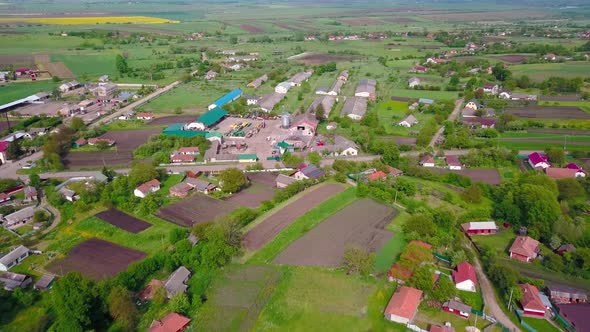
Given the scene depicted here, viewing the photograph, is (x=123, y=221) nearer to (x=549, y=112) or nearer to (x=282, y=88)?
(x=282, y=88)

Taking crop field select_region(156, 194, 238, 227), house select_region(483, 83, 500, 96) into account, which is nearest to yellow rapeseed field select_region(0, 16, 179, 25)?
house select_region(483, 83, 500, 96)

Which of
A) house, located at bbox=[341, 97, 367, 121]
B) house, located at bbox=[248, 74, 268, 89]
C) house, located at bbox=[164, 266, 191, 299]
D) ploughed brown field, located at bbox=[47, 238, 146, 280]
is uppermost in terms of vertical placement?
house, located at bbox=[341, 97, 367, 121]

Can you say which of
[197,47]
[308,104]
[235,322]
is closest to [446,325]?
[235,322]

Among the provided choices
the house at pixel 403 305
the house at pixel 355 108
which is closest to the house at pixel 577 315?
the house at pixel 403 305

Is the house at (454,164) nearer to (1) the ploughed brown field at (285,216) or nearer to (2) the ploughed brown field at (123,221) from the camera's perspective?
(1) the ploughed brown field at (285,216)

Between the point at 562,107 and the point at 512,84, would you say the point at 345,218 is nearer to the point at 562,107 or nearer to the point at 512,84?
the point at 562,107

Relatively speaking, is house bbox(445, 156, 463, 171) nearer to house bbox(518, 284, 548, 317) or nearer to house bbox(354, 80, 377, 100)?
house bbox(518, 284, 548, 317)
